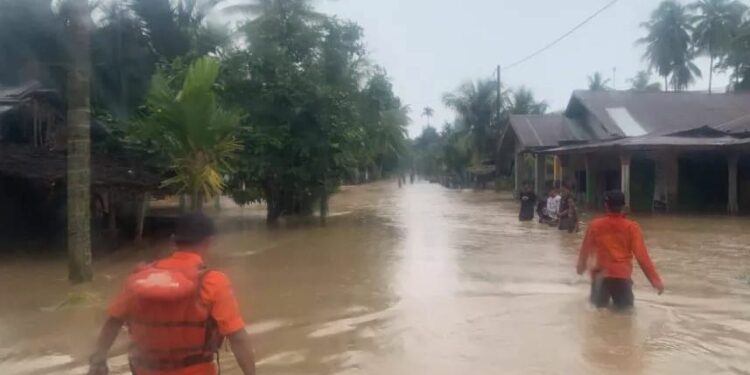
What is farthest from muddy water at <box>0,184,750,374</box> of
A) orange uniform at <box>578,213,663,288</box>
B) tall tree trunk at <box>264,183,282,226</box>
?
tall tree trunk at <box>264,183,282,226</box>

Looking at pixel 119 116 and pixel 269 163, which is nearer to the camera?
pixel 119 116

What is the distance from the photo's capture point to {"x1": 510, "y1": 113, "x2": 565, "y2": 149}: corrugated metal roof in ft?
117

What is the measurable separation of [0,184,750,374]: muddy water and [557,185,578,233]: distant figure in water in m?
2.14

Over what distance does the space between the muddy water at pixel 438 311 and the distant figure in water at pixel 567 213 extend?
214cm

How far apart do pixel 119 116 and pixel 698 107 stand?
24571mm

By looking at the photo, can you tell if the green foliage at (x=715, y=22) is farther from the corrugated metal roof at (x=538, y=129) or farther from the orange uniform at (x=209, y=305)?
the orange uniform at (x=209, y=305)

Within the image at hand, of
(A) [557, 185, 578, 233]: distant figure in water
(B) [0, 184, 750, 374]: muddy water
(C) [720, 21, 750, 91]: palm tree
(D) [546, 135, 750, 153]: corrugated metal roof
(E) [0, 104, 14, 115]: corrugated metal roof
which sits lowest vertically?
(B) [0, 184, 750, 374]: muddy water

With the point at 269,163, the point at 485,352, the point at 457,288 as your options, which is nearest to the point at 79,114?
the point at 457,288

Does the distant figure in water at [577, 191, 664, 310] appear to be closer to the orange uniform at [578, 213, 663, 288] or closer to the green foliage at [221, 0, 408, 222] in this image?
the orange uniform at [578, 213, 663, 288]

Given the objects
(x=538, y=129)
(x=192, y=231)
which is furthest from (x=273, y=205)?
(x=192, y=231)

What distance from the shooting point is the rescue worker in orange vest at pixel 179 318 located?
3305 millimetres

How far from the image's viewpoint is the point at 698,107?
3200 cm

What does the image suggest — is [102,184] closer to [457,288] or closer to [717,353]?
[457,288]

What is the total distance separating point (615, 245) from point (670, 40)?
5076cm
